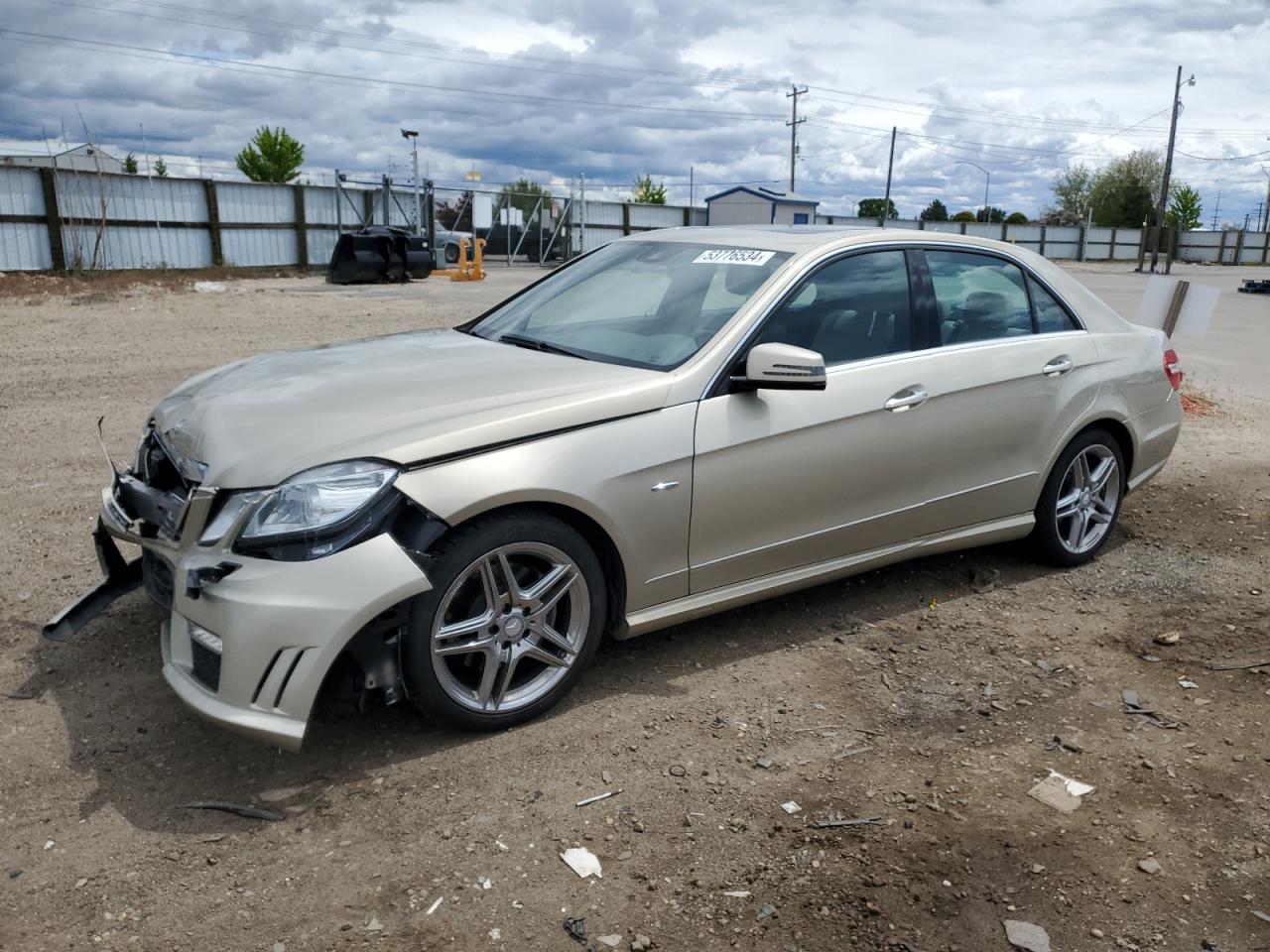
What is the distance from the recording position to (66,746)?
11.5ft

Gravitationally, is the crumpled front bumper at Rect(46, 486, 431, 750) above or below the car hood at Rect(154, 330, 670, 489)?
below

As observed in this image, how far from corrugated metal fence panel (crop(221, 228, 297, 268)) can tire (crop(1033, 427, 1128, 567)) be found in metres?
26.8

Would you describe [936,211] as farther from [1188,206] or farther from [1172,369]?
[1172,369]

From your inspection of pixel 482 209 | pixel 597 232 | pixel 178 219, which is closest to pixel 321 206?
pixel 178 219

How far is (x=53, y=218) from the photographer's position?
2430 cm

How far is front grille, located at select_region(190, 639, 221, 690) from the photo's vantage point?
3.16m

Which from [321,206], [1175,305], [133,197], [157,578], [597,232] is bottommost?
[157,578]

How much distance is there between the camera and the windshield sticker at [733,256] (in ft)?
→ 14.6

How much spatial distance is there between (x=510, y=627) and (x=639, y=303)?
164 cm

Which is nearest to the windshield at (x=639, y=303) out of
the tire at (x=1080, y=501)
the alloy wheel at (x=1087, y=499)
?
the tire at (x=1080, y=501)

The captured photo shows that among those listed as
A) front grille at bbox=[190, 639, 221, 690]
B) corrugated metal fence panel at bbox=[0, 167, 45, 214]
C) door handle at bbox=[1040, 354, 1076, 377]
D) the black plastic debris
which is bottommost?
the black plastic debris

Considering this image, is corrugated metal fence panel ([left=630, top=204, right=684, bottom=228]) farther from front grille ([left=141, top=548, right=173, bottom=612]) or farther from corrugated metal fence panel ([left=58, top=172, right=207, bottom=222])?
front grille ([left=141, top=548, right=173, bottom=612])

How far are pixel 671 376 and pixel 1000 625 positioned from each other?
6.63 feet

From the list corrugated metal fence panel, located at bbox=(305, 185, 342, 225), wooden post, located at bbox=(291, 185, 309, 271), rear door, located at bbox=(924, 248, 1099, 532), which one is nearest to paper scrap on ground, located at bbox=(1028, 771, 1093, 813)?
rear door, located at bbox=(924, 248, 1099, 532)
